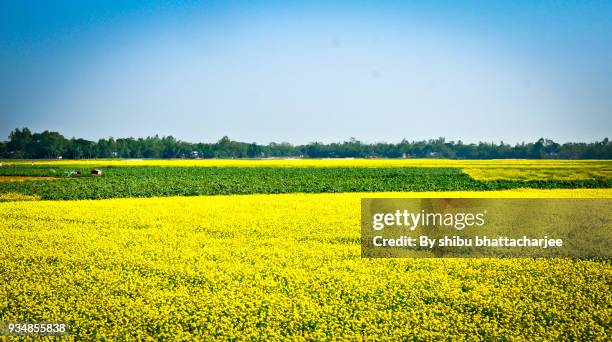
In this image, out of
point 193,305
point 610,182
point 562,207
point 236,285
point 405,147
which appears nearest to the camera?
point 193,305

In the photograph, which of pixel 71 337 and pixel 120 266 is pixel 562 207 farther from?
pixel 71 337

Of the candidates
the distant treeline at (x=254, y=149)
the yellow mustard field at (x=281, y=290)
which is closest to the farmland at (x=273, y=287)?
the yellow mustard field at (x=281, y=290)

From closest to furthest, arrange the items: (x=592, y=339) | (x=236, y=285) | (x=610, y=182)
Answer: (x=592, y=339)
(x=236, y=285)
(x=610, y=182)

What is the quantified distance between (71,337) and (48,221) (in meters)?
14.8

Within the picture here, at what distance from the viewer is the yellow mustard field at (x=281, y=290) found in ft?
27.0

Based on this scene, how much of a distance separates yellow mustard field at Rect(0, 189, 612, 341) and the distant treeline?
12159 centimetres

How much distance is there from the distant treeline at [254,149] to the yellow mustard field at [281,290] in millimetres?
121587

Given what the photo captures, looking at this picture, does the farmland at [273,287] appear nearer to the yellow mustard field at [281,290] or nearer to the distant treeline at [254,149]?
the yellow mustard field at [281,290]

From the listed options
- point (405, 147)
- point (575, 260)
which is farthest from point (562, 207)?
point (405, 147)

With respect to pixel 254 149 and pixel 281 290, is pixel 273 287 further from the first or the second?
pixel 254 149

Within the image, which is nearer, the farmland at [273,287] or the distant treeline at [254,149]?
the farmland at [273,287]

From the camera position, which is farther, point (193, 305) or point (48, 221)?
point (48, 221)

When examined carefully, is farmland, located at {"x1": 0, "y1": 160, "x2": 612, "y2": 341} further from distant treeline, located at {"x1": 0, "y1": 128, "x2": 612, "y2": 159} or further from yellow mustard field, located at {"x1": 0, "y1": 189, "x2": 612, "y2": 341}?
distant treeline, located at {"x1": 0, "y1": 128, "x2": 612, "y2": 159}

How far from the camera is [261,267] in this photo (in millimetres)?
11938
